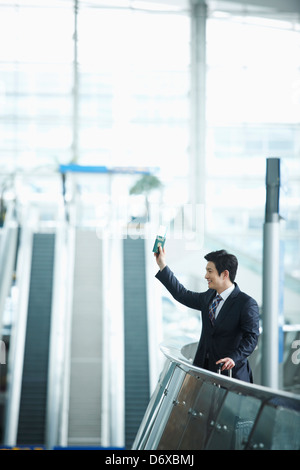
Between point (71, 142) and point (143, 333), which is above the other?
point (71, 142)

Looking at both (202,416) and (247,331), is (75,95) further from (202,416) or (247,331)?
(202,416)

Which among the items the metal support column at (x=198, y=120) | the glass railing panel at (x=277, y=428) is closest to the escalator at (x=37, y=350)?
the metal support column at (x=198, y=120)

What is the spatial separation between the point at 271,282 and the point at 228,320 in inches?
58.2

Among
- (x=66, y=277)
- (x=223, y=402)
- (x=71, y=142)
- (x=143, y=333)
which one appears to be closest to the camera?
(x=223, y=402)

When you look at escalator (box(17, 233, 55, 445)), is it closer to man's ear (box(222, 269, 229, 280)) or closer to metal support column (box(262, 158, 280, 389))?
metal support column (box(262, 158, 280, 389))

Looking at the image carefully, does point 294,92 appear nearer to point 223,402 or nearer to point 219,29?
point 219,29

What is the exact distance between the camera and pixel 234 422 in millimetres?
3211

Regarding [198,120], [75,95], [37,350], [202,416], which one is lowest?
[37,350]

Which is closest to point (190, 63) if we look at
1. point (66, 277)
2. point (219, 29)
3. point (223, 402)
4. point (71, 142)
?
point (219, 29)

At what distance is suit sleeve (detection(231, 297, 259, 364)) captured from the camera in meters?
3.85

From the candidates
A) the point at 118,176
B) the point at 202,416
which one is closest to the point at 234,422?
the point at 202,416

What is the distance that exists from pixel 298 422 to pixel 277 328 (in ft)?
8.43

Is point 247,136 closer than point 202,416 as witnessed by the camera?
No
